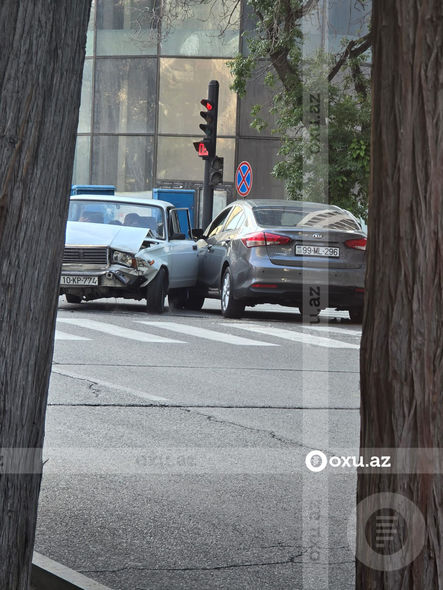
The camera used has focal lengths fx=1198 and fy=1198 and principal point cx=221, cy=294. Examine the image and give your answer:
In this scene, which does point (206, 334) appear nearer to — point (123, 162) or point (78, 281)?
point (78, 281)

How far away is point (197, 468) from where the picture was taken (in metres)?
6.29

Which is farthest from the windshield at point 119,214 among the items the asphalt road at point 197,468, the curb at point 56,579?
the curb at point 56,579

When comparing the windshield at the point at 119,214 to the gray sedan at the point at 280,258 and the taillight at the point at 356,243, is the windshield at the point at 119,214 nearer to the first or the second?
the gray sedan at the point at 280,258

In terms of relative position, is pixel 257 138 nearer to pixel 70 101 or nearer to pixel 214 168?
pixel 214 168

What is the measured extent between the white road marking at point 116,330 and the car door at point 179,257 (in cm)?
207

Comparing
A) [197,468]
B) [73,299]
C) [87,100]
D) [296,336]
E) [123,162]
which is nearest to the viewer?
[197,468]

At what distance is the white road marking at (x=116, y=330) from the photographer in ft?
41.9

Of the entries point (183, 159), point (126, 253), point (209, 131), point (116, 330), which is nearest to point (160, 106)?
point (183, 159)

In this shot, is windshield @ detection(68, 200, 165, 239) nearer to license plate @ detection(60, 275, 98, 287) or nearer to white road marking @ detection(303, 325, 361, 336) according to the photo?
license plate @ detection(60, 275, 98, 287)

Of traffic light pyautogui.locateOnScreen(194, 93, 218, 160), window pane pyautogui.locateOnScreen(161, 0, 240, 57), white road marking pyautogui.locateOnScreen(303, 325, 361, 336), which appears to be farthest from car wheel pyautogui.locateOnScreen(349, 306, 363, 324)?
window pane pyautogui.locateOnScreen(161, 0, 240, 57)

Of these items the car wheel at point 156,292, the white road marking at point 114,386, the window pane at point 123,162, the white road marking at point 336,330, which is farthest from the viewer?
the window pane at point 123,162

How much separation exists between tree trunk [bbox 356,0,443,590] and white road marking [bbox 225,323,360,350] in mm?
9630

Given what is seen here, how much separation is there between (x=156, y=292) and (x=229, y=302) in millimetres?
988

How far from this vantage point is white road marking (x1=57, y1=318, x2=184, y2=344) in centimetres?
1278
